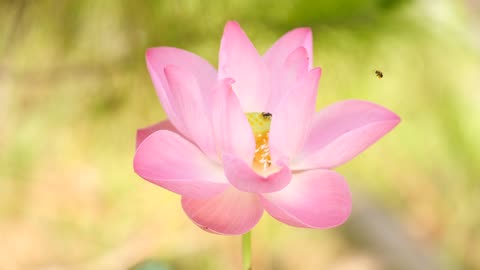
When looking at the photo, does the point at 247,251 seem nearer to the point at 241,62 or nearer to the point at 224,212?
the point at 224,212

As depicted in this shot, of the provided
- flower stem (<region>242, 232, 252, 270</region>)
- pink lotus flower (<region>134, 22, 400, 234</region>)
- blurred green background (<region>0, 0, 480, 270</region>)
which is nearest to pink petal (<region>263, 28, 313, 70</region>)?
pink lotus flower (<region>134, 22, 400, 234</region>)

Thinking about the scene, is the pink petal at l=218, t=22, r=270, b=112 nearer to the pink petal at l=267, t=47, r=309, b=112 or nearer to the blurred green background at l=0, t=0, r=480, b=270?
the pink petal at l=267, t=47, r=309, b=112

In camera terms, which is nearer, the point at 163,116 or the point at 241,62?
the point at 241,62

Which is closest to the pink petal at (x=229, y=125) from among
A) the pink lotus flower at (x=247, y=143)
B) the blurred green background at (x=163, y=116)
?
the pink lotus flower at (x=247, y=143)

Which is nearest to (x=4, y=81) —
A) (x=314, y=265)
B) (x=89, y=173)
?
(x=89, y=173)

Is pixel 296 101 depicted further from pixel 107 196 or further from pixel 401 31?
pixel 401 31

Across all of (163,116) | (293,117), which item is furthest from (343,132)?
(163,116)
